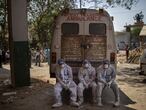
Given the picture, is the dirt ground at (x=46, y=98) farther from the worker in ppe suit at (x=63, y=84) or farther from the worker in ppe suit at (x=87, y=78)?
the worker in ppe suit at (x=87, y=78)

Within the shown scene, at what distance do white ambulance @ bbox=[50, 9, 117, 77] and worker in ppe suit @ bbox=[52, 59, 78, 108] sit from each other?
138 cm

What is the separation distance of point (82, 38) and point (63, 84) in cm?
226

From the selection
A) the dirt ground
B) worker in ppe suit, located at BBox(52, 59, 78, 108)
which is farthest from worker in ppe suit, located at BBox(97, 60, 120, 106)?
worker in ppe suit, located at BBox(52, 59, 78, 108)

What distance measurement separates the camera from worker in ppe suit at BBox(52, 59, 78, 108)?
10781 mm

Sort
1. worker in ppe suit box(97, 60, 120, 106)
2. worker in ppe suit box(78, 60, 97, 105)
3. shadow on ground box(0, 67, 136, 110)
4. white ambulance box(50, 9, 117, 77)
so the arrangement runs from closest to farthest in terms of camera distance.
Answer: shadow on ground box(0, 67, 136, 110) → worker in ppe suit box(97, 60, 120, 106) → worker in ppe suit box(78, 60, 97, 105) → white ambulance box(50, 9, 117, 77)

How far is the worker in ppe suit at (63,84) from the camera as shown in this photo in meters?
10.8

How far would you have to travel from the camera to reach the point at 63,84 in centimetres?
1087

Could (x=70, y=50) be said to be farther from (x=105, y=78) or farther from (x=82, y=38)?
(x=105, y=78)

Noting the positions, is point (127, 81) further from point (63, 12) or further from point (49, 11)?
point (49, 11)

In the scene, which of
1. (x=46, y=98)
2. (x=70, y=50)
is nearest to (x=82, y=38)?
(x=70, y=50)

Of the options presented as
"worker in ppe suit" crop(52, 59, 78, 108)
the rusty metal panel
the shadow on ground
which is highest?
the rusty metal panel

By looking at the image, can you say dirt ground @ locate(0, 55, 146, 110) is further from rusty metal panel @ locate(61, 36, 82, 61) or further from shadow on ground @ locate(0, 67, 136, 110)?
rusty metal panel @ locate(61, 36, 82, 61)

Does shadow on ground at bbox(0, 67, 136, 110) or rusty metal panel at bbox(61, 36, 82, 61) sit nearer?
shadow on ground at bbox(0, 67, 136, 110)

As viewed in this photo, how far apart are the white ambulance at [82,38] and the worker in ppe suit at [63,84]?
1377mm
